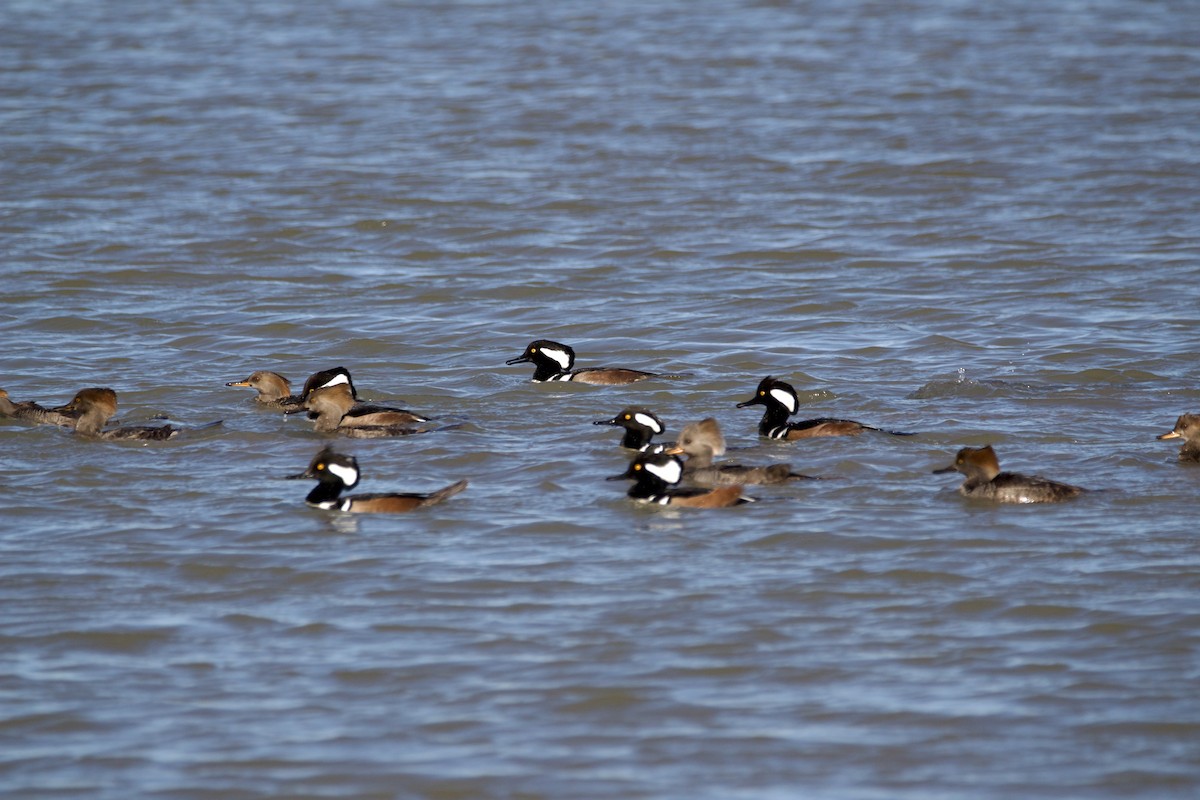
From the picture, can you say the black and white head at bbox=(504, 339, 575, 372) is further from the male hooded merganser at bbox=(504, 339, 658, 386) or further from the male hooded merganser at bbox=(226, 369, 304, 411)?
the male hooded merganser at bbox=(226, 369, 304, 411)

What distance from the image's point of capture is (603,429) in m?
12.4

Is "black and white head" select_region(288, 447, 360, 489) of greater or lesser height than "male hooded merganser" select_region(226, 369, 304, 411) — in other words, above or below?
above

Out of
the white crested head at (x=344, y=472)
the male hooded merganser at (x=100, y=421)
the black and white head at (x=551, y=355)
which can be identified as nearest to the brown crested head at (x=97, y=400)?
the male hooded merganser at (x=100, y=421)

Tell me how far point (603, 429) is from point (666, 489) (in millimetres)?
2014

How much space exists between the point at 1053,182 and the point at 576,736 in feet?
53.1

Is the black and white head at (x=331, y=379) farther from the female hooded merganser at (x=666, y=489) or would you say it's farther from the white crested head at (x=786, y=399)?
the white crested head at (x=786, y=399)

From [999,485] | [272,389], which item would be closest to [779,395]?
[999,485]

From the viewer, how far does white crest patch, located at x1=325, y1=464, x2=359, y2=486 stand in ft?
34.3

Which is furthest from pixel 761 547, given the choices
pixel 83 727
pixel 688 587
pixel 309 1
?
pixel 309 1

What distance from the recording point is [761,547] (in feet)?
31.8

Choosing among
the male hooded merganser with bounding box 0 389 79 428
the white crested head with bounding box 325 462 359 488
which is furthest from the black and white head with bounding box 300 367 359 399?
the white crested head with bounding box 325 462 359 488

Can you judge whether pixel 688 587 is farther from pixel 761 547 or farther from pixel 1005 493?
pixel 1005 493

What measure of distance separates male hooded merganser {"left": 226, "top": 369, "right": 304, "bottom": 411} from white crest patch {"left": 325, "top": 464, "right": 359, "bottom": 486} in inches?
105

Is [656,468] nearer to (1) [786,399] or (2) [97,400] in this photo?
(1) [786,399]
